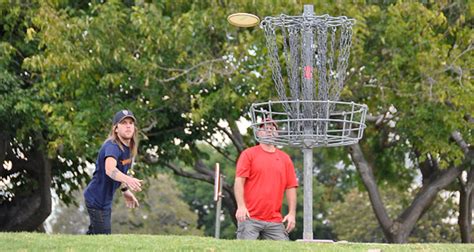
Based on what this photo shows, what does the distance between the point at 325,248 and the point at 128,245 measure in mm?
1669

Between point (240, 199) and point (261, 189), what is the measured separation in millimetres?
260

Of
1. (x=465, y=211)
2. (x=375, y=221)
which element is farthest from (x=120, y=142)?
(x=375, y=221)

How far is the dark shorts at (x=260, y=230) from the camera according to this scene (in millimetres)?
10508

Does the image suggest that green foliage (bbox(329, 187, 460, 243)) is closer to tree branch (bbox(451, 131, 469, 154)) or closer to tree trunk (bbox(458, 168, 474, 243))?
tree trunk (bbox(458, 168, 474, 243))

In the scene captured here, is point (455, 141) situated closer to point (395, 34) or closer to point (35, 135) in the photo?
point (395, 34)

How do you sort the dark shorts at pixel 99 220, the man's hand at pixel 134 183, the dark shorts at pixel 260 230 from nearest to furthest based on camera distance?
the man's hand at pixel 134 183
the dark shorts at pixel 99 220
the dark shorts at pixel 260 230

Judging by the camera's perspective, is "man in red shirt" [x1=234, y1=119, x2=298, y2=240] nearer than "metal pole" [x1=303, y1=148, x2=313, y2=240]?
No

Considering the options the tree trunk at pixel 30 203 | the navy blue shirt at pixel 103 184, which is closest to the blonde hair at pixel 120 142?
the navy blue shirt at pixel 103 184

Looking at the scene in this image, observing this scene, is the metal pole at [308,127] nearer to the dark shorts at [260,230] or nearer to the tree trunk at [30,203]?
the dark shorts at [260,230]

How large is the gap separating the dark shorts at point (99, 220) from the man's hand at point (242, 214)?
4.77 ft

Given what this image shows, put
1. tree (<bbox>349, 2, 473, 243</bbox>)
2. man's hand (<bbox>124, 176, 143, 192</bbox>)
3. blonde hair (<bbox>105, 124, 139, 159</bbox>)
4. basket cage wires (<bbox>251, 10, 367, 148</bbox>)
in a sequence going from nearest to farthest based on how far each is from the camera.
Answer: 1. man's hand (<bbox>124, 176, 143, 192</bbox>)
2. basket cage wires (<bbox>251, 10, 367, 148</bbox>)
3. blonde hair (<bbox>105, 124, 139, 159</bbox>)
4. tree (<bbox>349, 2, 473, 243</bbox>)

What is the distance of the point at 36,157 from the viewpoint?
23172mm

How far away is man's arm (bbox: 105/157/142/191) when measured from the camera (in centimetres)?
862

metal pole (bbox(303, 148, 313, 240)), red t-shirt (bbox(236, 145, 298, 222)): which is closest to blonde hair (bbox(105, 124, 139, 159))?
red t-shirt (bbox(236, 145, 298, 222))
